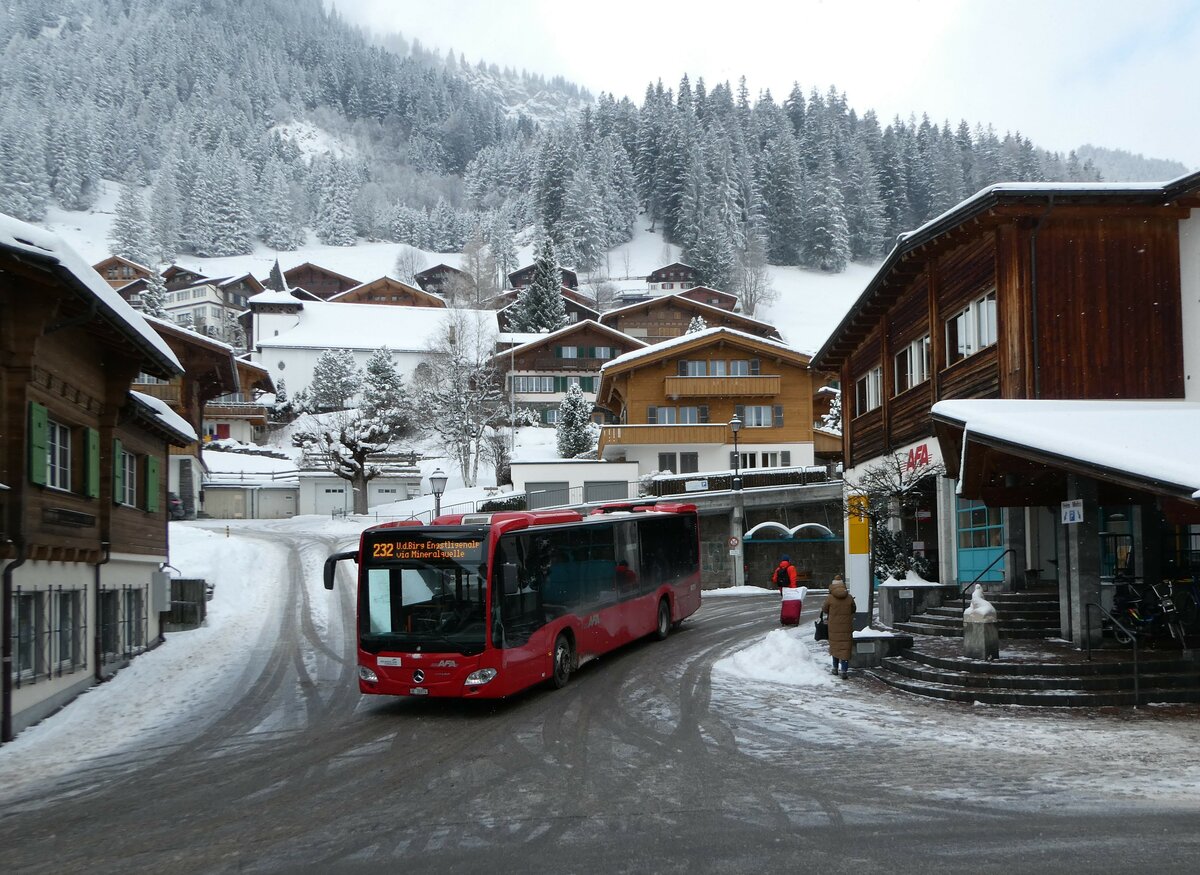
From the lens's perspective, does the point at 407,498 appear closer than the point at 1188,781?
No

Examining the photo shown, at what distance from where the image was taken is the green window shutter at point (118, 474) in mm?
18438

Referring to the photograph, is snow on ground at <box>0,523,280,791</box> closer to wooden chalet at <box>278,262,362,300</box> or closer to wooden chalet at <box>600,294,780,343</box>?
wooden chalet at <box>600,294,780,343</box>

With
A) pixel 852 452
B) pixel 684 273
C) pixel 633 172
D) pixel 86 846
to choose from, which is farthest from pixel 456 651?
pixel 633 172

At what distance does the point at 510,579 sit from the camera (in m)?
14.0

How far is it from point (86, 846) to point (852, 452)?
25546 mm

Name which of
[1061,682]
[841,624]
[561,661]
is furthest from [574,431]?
[1061,682]

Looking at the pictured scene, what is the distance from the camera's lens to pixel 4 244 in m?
11.2

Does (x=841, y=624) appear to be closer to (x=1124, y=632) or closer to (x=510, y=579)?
(x=1124, y=632)

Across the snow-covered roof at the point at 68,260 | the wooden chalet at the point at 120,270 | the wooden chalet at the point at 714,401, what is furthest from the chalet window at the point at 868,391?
the wooden chalet at the point at 120,270

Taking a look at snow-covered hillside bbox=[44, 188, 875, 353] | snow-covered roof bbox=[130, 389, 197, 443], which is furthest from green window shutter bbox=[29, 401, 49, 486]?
snow-covered hillside bbox=[44, 188, 875, 353]

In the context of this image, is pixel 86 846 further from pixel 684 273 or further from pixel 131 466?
pixel 684 273

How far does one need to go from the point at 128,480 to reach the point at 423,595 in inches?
389

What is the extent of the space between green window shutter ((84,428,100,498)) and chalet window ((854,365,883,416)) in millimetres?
Answer: 18950

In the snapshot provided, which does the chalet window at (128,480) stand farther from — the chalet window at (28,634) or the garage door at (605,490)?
the garage door at (605,490)
